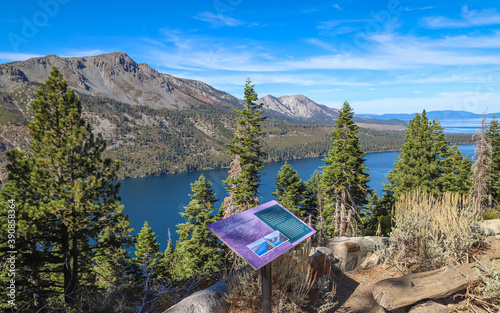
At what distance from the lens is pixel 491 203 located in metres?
33.8

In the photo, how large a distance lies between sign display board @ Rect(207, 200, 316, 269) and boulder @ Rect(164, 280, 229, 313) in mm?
1640

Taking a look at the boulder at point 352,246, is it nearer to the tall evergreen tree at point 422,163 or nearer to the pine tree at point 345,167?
the pine tree at point 345,167

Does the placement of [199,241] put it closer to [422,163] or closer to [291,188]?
[291,188]

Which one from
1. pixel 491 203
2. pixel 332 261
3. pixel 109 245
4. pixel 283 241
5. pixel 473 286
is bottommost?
pixel 491 203

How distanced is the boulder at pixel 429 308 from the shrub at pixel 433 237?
1.45m

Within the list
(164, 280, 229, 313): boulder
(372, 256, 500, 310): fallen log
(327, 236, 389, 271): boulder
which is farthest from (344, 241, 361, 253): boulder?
(164, 280, 229, 313): boulder

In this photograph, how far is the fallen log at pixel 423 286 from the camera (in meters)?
4.09

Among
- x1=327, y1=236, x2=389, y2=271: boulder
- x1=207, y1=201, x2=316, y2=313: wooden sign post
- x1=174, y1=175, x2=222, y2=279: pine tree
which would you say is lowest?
x1=174, y1=175, x2=222, y2=279: pine tree

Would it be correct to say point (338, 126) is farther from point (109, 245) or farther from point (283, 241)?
point (283, 241)

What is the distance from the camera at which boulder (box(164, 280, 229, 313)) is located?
4871 millimetres

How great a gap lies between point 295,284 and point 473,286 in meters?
2.85

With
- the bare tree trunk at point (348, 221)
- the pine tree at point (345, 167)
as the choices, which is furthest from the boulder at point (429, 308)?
the bare tree trunk at point (348, 221)

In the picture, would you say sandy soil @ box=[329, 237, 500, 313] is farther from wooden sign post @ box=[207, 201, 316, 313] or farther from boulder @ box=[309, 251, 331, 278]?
wooden sign post @ box=[207, 201, 316, 313]

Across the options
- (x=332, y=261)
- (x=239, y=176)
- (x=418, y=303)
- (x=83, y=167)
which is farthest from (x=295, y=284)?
(x=239, y=176)
